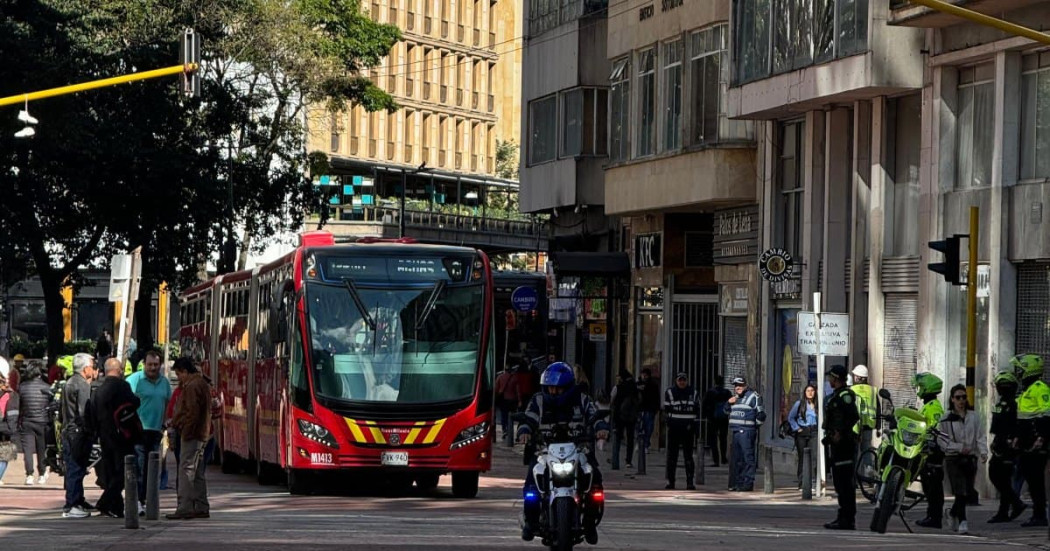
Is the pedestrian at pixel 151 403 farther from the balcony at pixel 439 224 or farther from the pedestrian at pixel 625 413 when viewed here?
the balcony at pixel 439 224

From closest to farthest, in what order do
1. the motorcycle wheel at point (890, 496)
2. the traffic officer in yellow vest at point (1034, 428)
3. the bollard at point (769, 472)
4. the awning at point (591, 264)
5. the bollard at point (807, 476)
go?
the motorcycle wheel at point (890, 496), the traffic officer in yellow vest at point (1034, 428), the bollard at point (807, 476), the bollard at point (769, 472), the awning at point (591, 264)

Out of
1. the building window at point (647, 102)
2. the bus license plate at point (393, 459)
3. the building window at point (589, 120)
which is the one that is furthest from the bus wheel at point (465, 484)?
the building window at point (589, 120)

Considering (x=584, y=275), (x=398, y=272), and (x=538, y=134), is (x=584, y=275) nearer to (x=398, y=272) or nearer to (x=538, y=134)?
(x=538, y=134)

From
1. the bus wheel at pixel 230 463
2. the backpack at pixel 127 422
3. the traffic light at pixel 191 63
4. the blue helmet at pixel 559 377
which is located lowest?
the bus wheel at pixel 230 463

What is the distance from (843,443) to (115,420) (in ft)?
24.0

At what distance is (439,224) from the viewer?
102312mm

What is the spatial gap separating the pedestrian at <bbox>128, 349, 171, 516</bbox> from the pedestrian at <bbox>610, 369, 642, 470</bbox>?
47.5ft

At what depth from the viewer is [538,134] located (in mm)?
52344

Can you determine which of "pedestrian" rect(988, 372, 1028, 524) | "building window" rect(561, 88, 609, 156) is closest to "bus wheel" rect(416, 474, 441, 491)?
"pedestrian" rect(988, 372, 1028, 524)

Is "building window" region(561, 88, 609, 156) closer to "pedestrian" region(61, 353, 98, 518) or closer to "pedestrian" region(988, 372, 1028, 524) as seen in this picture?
"pedestrian" region(61, 353, 98, 518)

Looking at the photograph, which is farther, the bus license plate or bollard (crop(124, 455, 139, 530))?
the bus license plate

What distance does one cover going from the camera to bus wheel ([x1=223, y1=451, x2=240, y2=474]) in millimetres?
35438

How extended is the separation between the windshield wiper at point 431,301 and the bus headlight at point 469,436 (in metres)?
1.36

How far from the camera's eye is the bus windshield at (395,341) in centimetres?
2641
